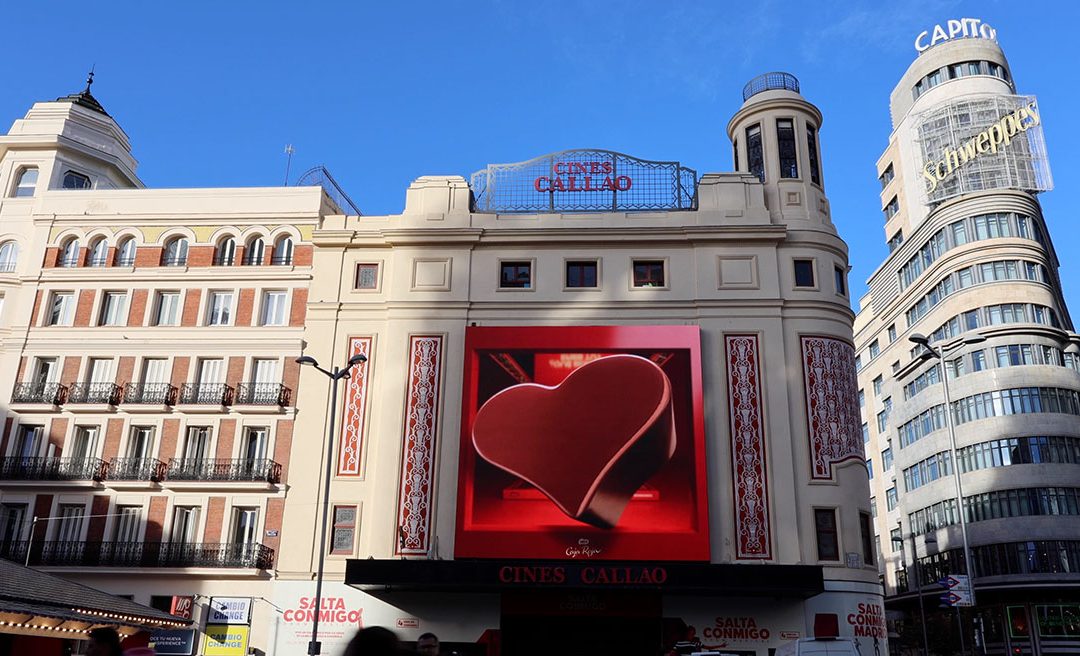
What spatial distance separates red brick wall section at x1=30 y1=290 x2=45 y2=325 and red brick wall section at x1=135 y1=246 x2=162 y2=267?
4664 mm

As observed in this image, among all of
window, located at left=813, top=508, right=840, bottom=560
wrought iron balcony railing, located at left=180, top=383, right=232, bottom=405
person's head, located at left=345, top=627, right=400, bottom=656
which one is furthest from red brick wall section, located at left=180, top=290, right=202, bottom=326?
person's head, located at left=345, top=627, right=400, bottom=656

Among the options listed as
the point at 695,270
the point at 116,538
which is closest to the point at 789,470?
the point at 695,270

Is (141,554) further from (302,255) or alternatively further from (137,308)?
(302,255)

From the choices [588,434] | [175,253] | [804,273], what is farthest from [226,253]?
[804,273]

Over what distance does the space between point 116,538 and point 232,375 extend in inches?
308

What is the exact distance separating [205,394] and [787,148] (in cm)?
2793

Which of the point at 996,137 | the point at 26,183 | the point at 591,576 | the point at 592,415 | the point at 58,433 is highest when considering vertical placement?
the point at 996,137

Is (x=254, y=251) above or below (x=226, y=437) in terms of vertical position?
above

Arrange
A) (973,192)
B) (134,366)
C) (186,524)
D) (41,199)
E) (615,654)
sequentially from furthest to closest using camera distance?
1. (973,192)
2. (41,199)
3. (134,366)
4. (186,524)
5. (615,654)

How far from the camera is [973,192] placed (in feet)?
225

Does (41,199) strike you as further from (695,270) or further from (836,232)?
(836,232)

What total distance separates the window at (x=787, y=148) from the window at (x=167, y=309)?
90.8 ft

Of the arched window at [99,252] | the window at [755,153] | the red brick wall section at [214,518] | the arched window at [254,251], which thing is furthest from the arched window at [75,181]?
the window at [755,153]

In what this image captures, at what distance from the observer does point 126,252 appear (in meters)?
40.8
